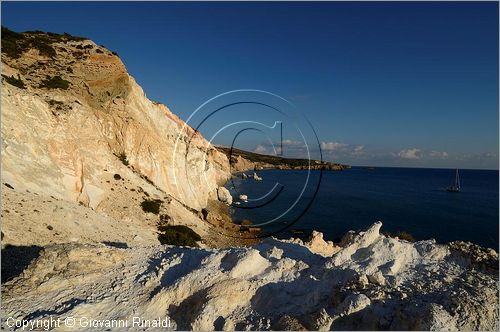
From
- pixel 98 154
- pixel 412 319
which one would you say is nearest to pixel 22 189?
pixel 98 154

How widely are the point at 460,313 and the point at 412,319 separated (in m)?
1.48

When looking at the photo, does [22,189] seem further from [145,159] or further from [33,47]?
[33,47]

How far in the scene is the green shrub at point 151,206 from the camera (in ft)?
107

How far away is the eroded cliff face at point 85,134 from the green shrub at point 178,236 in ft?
10.4

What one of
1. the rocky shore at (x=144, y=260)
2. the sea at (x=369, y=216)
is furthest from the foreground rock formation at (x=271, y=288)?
the sea at (x=369, y=216)

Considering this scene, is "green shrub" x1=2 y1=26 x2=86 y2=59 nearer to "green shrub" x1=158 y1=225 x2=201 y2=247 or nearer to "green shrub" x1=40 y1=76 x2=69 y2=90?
"green shrub" x1=40 y1=76 x2=69 y2=90

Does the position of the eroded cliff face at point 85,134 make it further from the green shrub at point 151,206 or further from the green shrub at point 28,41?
the green shrub at point 151,206

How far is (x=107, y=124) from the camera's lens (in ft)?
119

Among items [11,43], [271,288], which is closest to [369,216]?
[271,288]

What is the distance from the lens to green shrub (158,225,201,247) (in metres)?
30.2

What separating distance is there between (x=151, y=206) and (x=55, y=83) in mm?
14654

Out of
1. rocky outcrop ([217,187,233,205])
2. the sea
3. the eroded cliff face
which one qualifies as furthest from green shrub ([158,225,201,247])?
rocky outcrop ([217,187,233,205])

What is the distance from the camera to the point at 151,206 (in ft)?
109

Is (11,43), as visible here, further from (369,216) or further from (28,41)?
(369,216)
